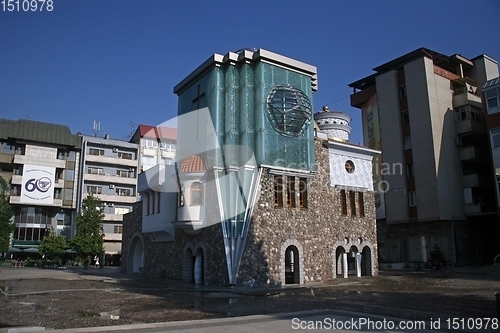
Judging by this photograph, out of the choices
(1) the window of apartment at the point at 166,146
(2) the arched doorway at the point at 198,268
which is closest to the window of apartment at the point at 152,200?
(2) the arched doorway at the point at 198,268

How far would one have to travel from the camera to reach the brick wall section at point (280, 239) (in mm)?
19422

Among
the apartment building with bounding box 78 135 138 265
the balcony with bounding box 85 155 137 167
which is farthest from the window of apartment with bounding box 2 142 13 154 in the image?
the balcony with bounding box 85 155 137 167

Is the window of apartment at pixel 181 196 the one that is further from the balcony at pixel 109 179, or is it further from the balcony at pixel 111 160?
the balcony at pixel 111 160

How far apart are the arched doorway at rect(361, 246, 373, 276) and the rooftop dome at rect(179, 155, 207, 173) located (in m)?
11.1

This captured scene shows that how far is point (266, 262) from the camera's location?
19609 mm

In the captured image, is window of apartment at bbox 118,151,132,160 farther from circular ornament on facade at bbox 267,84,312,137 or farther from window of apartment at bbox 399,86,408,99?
circular ornament on facade at bbox 267,84,312,137

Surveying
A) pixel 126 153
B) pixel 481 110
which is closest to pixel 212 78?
pixel 481 110

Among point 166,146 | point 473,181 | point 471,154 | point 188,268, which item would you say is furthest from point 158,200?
point 166,146

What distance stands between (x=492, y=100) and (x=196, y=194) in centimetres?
2249

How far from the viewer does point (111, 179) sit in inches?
2180

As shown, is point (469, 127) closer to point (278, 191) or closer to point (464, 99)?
point (464, 99)

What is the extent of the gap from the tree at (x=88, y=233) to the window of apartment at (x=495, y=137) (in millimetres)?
35837

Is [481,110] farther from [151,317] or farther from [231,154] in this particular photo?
[151,317]

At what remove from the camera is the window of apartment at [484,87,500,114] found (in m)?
29.7
